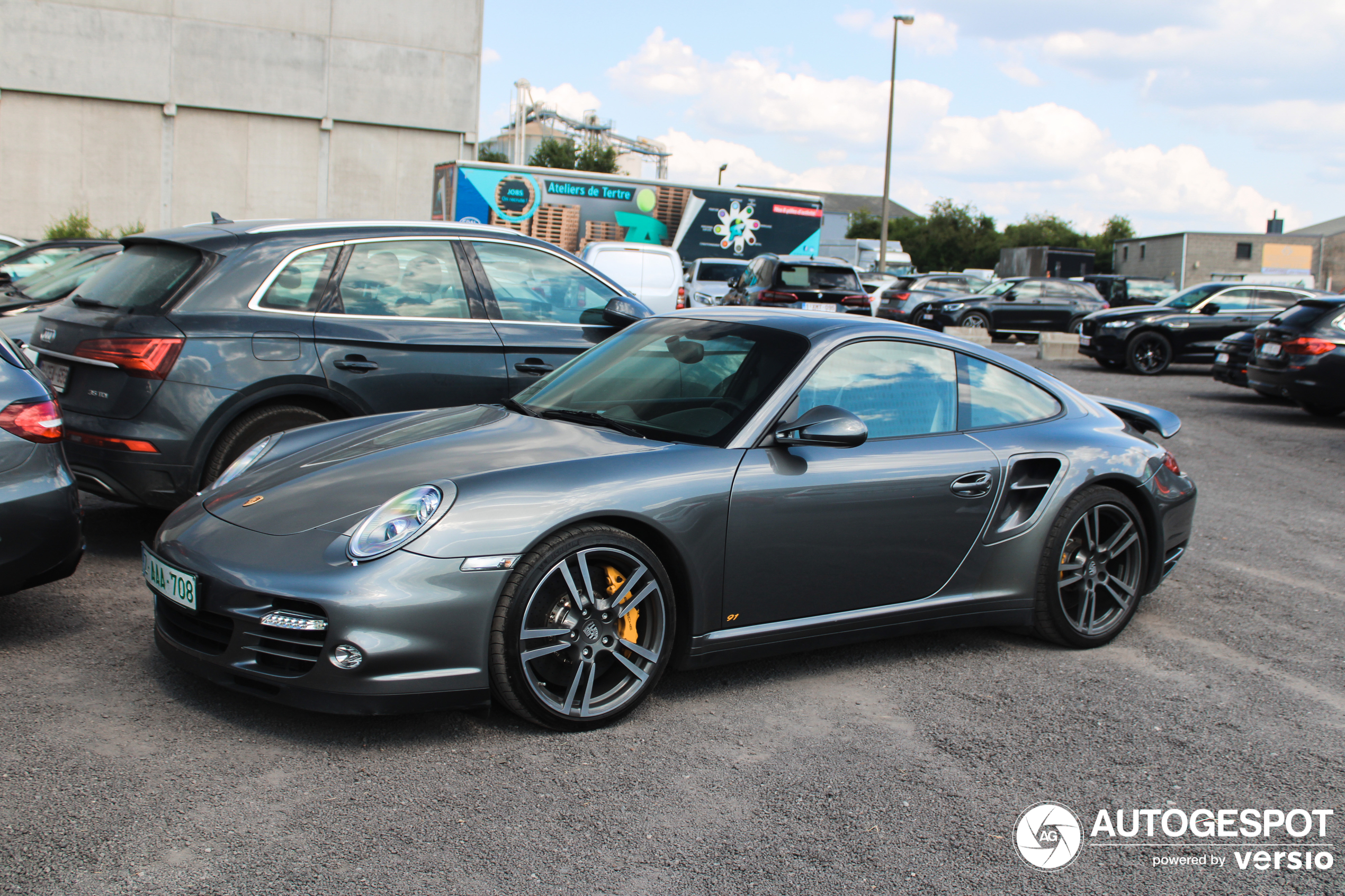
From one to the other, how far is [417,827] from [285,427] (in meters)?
3.11

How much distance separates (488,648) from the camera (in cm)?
333

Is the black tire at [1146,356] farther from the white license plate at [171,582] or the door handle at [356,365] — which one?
the white license plate at [171,582]

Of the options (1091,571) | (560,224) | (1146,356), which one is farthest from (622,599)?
(560,224)

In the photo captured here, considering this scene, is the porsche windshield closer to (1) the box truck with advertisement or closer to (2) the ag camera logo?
(2) the ag camera logo

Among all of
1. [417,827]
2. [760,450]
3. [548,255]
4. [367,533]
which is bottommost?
[417,827]

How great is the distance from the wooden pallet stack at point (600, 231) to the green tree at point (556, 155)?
56.2 meters

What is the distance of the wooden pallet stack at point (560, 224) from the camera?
2247 cm

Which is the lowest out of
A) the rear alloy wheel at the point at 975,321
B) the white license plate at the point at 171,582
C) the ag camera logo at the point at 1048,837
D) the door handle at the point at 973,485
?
the ag camera logo at the point at 1048,837

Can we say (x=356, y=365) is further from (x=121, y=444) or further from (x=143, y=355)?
(x=121, y=444)

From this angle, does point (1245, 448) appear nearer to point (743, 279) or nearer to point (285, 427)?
point (285, 427)

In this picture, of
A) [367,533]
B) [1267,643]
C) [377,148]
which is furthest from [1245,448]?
[377,148]

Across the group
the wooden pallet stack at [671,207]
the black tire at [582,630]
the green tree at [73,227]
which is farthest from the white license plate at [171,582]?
the green tree at [73,227]

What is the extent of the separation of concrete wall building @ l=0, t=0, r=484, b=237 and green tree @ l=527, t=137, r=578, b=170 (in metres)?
41.4

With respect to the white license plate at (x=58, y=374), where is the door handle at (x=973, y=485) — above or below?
below
